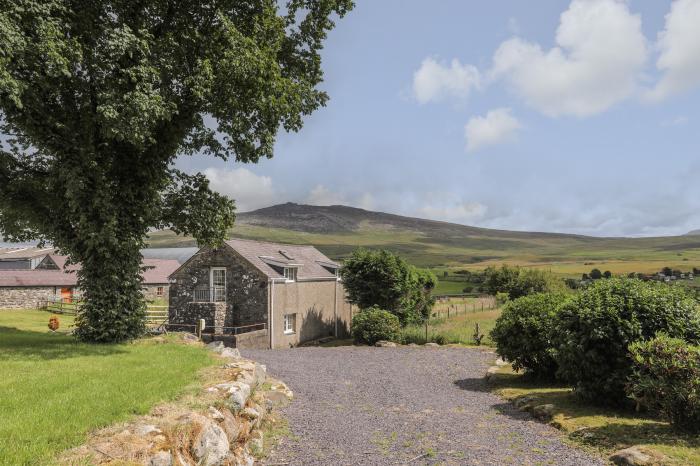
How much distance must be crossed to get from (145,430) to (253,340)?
76.0 feet

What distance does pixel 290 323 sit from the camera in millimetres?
35625

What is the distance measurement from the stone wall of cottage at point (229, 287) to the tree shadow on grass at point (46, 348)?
48.5 feet

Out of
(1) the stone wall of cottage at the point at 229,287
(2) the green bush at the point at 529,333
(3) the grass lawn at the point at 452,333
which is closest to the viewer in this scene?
(2) the green bush at the point at 529,333

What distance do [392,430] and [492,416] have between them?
3.17 meters

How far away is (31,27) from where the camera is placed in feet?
43.3

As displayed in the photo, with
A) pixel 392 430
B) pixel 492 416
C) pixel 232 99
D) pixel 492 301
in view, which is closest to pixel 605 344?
pixel 492 416

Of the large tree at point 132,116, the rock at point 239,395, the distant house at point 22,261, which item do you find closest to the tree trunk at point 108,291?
the large tree at point 132,116

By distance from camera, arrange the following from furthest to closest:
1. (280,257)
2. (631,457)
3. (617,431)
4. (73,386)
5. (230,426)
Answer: (280,257)
(617,431)
(73,386)
(230,426)
(631,457)

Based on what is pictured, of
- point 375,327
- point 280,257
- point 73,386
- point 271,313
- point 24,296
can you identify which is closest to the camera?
point 73,386

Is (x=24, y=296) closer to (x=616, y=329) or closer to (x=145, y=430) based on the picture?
(x=145, y=430)

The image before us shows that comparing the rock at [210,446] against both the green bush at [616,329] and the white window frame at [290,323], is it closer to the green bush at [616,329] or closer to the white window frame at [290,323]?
the green bush at [616,329]

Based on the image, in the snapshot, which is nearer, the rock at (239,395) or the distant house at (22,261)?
the rock at (239,395)

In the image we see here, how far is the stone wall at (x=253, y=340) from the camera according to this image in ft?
95.8

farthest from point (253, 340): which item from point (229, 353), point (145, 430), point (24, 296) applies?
point (24, 296)
